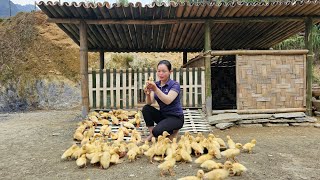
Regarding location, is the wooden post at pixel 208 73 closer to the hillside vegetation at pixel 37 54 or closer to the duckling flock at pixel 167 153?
the duckling flock at pixel 167 153

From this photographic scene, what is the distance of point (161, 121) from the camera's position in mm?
5590

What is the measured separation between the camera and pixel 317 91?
30.9ft

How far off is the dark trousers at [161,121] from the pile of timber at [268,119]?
226 cm

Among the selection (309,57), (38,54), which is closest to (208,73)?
(309,57)

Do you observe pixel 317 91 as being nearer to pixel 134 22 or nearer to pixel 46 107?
pixel 134 22

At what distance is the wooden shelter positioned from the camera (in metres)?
7.03

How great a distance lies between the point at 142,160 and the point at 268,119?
441cm

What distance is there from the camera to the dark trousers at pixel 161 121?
5469 millimetres

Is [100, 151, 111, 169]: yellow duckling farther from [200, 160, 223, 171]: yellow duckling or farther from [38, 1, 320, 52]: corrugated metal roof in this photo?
[38, 1, 320, 52]: corrugated metal roof

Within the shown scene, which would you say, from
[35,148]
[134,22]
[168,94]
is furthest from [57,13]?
[168,94]

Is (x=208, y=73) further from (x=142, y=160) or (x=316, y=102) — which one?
(x=142, y=160)

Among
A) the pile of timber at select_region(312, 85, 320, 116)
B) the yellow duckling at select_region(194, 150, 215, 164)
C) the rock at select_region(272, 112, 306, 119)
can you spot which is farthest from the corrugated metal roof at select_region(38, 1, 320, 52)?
the yellow duckling at select_region(194, 150, 215, 164)

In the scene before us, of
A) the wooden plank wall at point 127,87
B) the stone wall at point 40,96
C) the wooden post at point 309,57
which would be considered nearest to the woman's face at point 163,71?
the wooden plank wall at point 127,87

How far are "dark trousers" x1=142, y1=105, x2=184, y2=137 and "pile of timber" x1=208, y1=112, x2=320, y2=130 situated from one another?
226 cm
